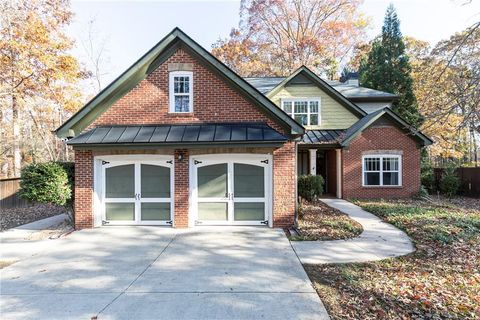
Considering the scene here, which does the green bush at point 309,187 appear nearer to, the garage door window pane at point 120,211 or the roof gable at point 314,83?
the roof gable at point 314,83

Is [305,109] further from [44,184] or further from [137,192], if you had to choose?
[44,184]

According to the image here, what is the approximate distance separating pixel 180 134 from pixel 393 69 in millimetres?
21628

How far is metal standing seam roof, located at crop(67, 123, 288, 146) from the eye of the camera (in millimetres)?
8680

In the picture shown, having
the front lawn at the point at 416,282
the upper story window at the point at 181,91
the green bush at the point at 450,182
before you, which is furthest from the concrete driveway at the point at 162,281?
the green bush at the point at 450,182

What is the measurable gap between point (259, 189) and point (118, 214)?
503 centimetres

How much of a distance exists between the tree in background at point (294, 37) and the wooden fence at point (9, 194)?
22846mm

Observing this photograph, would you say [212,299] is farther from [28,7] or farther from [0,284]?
[28,7]

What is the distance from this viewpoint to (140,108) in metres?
9.72

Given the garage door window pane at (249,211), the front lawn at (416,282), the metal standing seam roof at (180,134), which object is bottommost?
the front lawn at (416,282)

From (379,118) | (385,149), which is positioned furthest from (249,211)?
(379,118)

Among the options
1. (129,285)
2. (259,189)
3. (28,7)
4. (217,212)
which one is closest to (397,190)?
(259,189)

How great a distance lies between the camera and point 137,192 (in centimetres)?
962

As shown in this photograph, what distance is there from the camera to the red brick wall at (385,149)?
50.7ft

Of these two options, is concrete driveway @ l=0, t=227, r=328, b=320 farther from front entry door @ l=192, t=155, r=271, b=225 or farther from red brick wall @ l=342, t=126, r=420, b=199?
red brick wall @ l=342, t=126, r=420, b=199
